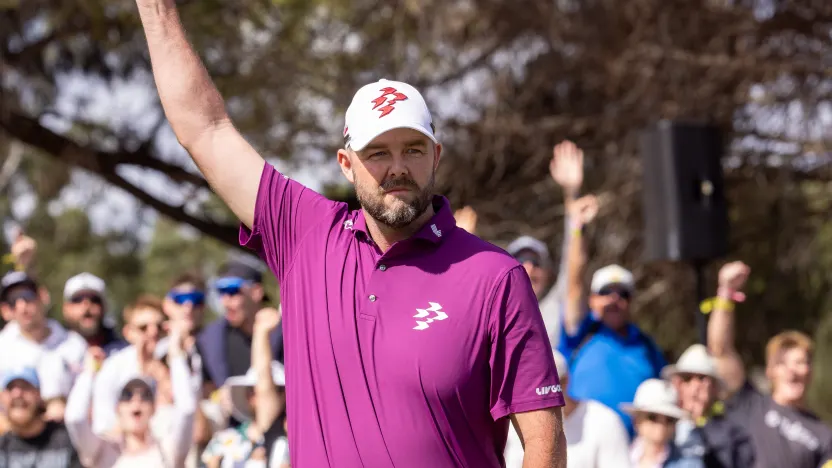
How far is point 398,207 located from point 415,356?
0.34 metres

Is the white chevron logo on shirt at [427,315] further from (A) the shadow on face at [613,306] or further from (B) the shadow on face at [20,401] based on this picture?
(B) the shadow on face at [20,401]

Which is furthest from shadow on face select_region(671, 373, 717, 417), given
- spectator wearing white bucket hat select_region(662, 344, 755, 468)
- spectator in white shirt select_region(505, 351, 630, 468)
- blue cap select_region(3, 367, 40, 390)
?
blue cap select_region(3, 367, 40, 390)

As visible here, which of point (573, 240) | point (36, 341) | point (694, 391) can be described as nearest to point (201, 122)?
point (573, 240)

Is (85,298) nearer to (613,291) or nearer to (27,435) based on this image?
(27,435)

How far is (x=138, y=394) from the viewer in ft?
21.2

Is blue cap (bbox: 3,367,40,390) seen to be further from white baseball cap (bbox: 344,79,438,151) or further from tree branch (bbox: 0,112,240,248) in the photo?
white baseball cap (bbox: 344,79,438,151)

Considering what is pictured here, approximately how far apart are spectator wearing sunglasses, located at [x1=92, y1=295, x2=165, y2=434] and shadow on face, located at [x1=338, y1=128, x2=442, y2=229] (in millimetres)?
4031

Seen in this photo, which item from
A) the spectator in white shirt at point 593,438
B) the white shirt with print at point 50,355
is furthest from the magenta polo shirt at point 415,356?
the white shirt with print at point 50,355

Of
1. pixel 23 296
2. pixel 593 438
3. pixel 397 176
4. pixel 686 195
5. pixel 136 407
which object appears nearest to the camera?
pixel 397 176

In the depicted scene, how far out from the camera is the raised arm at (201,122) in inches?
122

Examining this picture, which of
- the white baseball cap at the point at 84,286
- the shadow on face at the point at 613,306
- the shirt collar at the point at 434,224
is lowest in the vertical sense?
the shirt collar at the point at 434,224

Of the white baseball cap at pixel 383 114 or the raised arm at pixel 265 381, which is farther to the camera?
the raised arm at pixel 265 381

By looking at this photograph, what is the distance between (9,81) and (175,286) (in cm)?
333

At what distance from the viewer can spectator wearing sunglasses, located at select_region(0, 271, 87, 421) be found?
23.5ft
